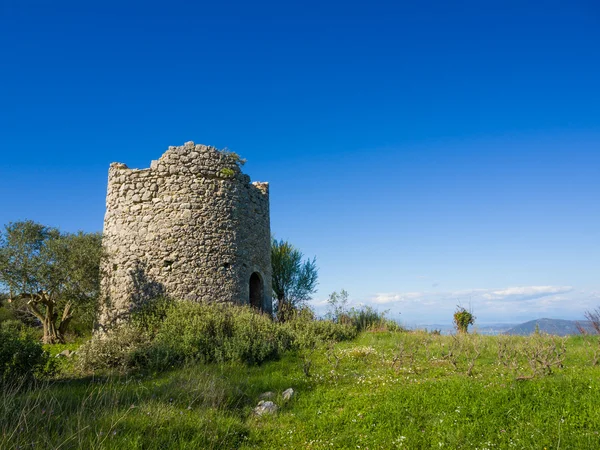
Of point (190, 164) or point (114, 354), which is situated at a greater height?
point (190, 164)

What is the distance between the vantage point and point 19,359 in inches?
342

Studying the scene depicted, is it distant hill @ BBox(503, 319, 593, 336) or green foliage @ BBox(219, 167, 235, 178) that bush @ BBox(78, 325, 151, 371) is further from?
distant hill @ BBox(503, 319, 593, 336)

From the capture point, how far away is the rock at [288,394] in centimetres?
759

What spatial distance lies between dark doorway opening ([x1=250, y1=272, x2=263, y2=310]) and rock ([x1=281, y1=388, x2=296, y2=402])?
8.30 m

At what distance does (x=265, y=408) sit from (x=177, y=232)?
8.35m

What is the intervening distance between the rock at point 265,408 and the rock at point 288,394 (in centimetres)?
42

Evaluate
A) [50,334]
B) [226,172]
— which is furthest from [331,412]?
[50,334]

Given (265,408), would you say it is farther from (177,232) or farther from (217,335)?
(177,232)

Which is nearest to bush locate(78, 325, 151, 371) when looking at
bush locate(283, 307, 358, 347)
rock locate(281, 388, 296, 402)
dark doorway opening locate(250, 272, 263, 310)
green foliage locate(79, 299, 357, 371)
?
green foliage locate(79, 299, 357, 371)

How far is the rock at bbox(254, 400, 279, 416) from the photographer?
6.95m

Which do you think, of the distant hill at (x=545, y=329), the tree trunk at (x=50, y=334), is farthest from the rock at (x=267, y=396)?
the tree trunk at (x=50, y=334)

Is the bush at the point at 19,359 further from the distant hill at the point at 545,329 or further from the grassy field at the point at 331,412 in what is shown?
the distant hill at the point at 545,329

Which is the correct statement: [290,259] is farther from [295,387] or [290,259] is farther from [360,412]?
[360,412]

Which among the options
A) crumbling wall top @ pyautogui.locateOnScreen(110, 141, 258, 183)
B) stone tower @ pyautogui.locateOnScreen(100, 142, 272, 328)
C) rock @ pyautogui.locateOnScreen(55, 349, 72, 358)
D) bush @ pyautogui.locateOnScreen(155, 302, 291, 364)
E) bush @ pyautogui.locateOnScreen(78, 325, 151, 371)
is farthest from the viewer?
crumbling wall top @ pyautogui.locateOnScreen(110, 141, 258, 183)
